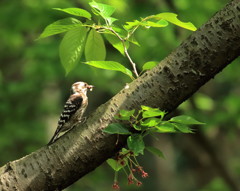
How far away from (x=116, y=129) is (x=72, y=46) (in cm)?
67

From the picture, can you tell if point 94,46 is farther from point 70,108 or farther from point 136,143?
point 70,108

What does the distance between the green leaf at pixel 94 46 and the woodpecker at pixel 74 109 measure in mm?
1183

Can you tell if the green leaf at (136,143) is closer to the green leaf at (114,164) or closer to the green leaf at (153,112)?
the green leaf at (153,112)

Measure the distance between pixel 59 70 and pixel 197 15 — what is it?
2.84 m

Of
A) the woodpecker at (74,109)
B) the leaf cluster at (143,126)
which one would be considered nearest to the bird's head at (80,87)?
the woodpecker at (74,109)

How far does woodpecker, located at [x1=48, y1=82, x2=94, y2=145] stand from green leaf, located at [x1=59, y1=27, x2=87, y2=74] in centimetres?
126

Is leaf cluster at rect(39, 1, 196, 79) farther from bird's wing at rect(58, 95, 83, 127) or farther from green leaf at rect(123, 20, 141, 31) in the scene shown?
bird's wing at rect(58, 95, 83, 127)

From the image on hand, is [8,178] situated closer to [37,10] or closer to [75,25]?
[75,25]

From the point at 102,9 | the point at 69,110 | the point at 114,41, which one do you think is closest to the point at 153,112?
the point at 114,41

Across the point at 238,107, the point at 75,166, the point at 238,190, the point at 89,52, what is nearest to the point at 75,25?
the point at 89,52

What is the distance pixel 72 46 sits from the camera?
2543mm

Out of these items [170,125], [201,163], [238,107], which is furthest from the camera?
[201,163]

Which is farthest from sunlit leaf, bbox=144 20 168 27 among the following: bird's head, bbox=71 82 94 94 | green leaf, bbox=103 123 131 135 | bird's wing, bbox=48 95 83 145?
bird's head, bbox=71 82 94 94

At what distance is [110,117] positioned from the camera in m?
2.33
